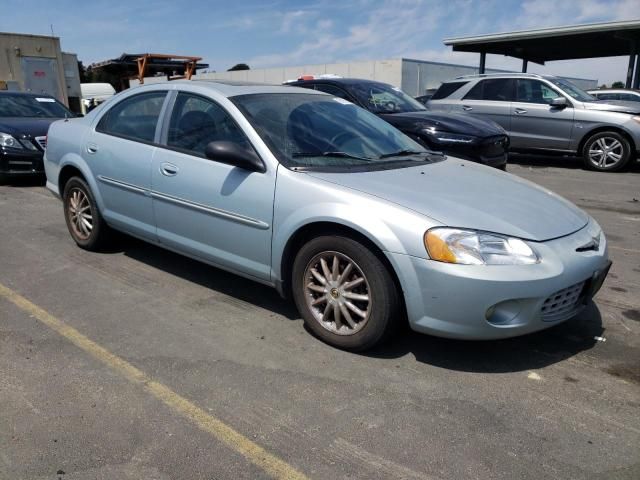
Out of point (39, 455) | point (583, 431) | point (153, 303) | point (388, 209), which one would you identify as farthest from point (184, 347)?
point (583, 431)

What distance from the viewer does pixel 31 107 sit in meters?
9.84

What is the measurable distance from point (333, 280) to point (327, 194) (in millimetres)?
498

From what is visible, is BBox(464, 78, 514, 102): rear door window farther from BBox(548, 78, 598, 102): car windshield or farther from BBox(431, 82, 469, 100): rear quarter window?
BBox(548, 78, 598, 102): car windshield

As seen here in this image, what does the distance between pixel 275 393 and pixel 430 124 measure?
5.83 meters

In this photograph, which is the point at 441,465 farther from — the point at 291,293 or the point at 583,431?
the point at 291,293

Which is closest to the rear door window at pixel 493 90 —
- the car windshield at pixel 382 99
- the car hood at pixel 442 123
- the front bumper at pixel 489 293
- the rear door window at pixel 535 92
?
the rear door window at pixel 535 92

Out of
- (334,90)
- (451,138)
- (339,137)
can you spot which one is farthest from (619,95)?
(339,137)

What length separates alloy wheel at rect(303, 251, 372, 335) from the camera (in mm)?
3188

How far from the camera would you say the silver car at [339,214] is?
292 cm

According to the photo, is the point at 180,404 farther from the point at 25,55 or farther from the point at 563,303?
the point at 25,55

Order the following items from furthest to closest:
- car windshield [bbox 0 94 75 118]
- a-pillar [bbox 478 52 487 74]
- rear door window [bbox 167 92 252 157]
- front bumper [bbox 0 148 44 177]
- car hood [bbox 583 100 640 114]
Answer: a-pillar [bbox 478 52 487 74], car hood [bbox 583 100 640 114], car windshield [bbox 0 94 75 118], front bumper [bbox 0 148 44 177], rear door window [bbox 167 92 252 157]

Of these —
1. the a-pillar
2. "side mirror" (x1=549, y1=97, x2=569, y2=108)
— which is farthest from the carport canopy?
"side mirror" (x1=549, y1=97, x2=569, y2=108)

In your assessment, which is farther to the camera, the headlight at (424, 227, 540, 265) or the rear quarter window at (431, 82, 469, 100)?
the rear quarter window at (431, 82, 469, 100)

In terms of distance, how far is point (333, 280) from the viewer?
129 inches
